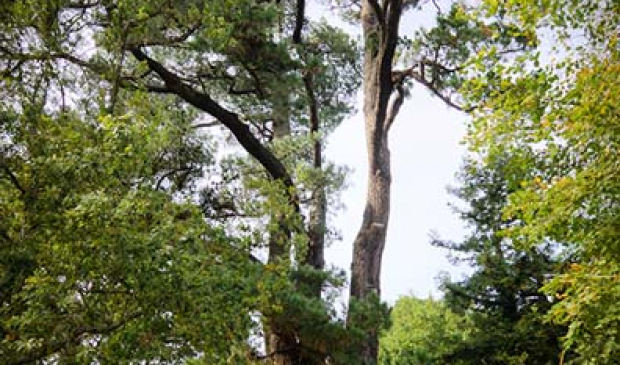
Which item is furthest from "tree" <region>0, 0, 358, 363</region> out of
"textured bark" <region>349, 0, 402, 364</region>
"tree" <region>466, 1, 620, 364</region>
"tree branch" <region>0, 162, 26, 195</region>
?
"tree" <region>466, 1, 620, 364</region>

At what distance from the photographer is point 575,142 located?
461 centimetres

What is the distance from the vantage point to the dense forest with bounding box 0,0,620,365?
3.44 metres

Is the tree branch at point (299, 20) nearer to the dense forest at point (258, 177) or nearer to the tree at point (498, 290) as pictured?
the dense forest at point (258, 177)

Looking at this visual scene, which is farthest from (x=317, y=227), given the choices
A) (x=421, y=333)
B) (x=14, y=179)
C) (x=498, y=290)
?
(x=421, y=333)

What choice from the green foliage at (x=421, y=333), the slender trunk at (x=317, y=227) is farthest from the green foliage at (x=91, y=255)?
the slender trunk at (x=317, y=227)

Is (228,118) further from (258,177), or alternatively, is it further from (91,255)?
(91,255)

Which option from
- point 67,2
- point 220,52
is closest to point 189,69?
point 220,52

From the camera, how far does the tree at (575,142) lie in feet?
13.9

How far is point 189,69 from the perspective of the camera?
7.23 meters

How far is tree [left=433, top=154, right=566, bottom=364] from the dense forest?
4cm

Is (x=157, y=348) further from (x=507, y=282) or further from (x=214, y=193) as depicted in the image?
(x=507, y=282)

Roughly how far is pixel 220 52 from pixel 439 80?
3200mm

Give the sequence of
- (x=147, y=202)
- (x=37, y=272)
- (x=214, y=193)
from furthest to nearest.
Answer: (x=214, y=193), (x=147, y=202), (x=37, y=272)

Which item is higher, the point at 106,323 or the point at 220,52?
the point at 220,52
